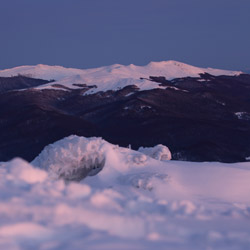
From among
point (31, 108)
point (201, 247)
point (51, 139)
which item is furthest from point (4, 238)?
point (31, 108)

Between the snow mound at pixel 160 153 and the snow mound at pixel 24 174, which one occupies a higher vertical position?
the snow mound at pixel 160 153

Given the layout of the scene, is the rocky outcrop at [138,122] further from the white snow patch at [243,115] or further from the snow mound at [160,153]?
the snow mound at [160,153]

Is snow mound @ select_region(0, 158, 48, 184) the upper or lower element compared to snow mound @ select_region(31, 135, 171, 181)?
lower

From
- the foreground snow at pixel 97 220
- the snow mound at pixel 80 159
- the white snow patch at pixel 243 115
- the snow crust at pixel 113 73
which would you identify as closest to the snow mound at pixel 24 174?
the foreground snow at pixel 97 220

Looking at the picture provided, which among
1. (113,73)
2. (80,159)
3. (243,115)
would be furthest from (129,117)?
(113,73)

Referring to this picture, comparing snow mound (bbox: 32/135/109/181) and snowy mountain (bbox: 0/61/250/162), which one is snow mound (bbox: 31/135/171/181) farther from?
snowy mountain (bbox: 0/61/250/162)

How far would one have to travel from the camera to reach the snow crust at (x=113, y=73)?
8162cm

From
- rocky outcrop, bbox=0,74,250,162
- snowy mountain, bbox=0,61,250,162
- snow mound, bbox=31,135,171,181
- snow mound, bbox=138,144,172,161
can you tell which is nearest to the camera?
snow mound, bbox=31,135,171,181

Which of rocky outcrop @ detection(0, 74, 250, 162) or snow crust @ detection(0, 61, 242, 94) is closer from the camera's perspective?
rocky outcrop @ detection(0, 74, 250, 162)

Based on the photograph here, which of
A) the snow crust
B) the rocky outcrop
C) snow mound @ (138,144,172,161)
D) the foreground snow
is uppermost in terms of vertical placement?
the snow crust

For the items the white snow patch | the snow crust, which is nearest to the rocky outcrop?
the white snow patch

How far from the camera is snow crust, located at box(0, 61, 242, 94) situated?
81619 mm

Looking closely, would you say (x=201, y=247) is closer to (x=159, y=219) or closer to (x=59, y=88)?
(x=159, y=219)

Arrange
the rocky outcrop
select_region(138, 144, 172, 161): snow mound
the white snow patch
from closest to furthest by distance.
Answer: select_region(138, 144, 172, 161): snow mound → the rocky outcrop → the white snow patch
